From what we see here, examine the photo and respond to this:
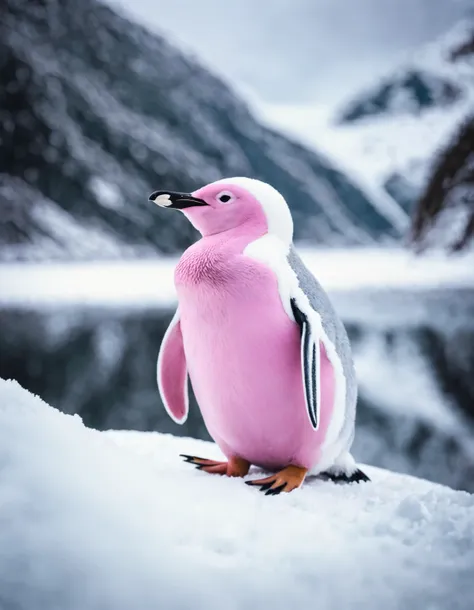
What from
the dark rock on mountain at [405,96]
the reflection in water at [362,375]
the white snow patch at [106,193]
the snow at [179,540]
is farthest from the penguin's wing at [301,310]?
the dark rock on mountain at [405,96]

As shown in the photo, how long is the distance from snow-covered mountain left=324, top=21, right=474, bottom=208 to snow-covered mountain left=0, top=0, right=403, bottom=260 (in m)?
3.24

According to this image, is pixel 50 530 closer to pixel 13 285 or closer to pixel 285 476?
pixel 285 476

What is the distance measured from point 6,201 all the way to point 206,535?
25.9 feet

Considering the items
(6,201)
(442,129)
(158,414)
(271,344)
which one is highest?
(442,129)

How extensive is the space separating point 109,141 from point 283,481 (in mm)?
10999

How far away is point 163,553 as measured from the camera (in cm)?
42

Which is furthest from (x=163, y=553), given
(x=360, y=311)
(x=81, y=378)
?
(x=360, y=311)

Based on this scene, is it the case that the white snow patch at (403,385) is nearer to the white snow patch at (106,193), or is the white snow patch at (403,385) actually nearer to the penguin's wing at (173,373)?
the penguin's wing at (173,373)

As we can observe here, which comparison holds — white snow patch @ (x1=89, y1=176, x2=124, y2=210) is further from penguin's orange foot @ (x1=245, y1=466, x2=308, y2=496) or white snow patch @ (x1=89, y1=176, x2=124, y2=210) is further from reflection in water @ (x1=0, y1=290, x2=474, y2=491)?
penguin's orange foot @ (x1=245, y1=466, x2=308, y2=496)

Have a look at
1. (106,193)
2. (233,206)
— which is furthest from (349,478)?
(106,193)

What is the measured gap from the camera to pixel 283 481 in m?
0.63

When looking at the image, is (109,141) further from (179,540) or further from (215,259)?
(179,540)

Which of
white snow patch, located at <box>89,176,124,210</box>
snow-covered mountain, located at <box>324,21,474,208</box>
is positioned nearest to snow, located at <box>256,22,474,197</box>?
snow-covered mountain, located at <box>324,21,474,208</box>

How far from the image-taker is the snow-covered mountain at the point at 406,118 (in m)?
18.8
